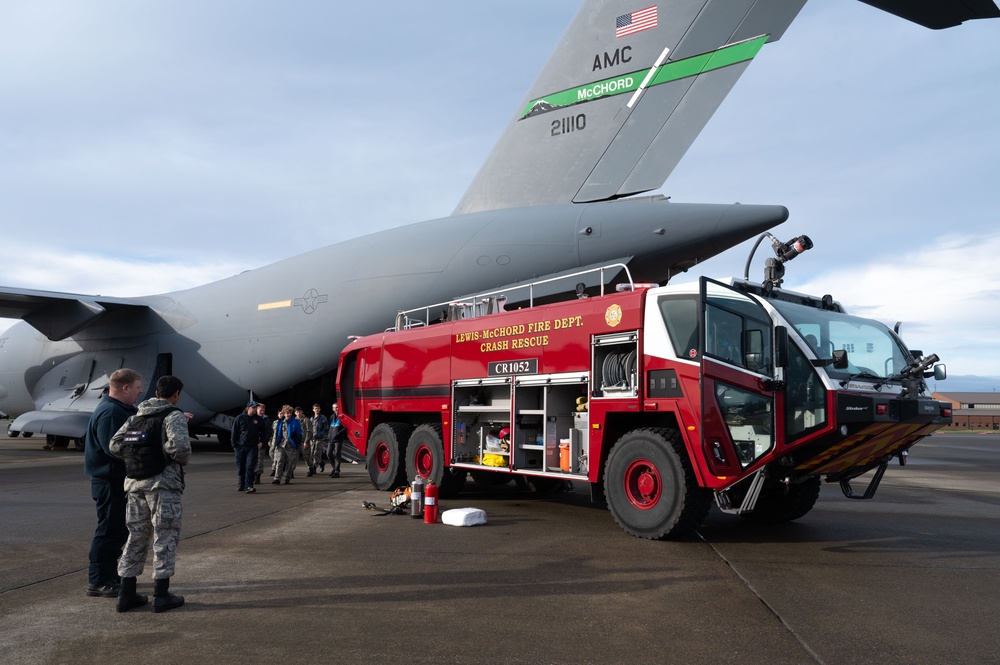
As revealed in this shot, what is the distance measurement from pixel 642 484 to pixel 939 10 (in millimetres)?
7448

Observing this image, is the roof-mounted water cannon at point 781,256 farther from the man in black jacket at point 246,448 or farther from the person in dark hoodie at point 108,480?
the man in black jacket at point 246,448

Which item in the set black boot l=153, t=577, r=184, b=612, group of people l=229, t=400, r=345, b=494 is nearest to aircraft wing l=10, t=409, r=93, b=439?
group of people l=229, t=400, r=345, b=494

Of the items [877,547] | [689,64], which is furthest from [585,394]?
[689,64]

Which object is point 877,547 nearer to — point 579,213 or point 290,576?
point 290,576

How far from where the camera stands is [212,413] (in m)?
23.0

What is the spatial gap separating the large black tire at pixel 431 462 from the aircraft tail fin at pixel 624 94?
6.49 metres

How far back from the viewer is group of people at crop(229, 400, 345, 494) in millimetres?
12578

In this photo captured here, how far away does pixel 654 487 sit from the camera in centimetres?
787

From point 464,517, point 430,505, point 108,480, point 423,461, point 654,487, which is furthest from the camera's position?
point 423,461

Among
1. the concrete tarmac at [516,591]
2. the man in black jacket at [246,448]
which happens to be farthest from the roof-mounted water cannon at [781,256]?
the man in black jacket at [246,448]

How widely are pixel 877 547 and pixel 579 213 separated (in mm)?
9007

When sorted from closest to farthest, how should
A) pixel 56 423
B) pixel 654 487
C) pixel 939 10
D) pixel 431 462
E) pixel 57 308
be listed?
pixel 654 487 → pixel 939 10 → pixel 431 462 → pixel 56 423 → pixel 57 308

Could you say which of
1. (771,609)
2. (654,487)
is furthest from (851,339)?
(771,609)

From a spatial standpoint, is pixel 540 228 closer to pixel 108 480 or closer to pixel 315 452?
pixel 315 452
